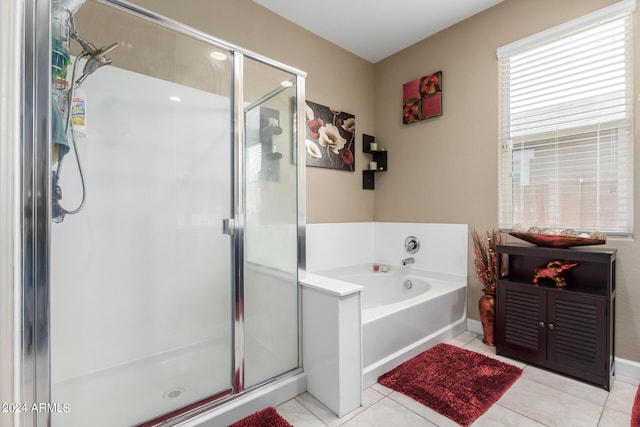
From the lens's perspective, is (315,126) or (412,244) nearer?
(315,126)

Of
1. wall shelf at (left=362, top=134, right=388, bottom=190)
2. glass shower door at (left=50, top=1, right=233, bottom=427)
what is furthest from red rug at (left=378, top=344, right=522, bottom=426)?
wall shelf at (left=362, top=134, right=388, bottom=190)

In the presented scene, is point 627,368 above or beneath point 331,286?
beneath

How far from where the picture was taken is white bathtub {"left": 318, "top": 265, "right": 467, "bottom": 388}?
1864 mm

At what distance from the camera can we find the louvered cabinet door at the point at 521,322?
6.42 feet

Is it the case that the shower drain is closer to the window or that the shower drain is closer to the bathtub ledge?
the bathtub ledge

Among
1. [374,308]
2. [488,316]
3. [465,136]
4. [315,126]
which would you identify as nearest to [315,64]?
[315,126]

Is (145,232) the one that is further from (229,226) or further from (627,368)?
(627,368)

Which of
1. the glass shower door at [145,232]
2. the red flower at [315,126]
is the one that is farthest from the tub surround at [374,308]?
the red flower at [315,126]

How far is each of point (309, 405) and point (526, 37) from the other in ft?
9.84

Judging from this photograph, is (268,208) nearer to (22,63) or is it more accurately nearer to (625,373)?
(22,63)

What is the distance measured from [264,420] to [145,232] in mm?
1237

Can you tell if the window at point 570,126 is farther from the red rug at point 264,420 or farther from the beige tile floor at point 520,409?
the red rug at point 264,420

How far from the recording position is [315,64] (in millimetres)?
2816

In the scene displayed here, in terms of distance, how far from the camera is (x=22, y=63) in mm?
888
